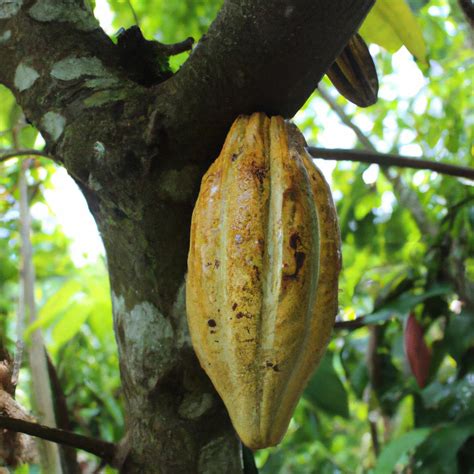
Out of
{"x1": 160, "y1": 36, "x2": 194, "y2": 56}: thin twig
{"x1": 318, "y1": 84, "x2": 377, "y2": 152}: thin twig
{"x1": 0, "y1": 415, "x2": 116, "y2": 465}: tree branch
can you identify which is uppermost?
{"x1": 318, "y1": 84, "x2": 377, "y2": 152}: thin twig

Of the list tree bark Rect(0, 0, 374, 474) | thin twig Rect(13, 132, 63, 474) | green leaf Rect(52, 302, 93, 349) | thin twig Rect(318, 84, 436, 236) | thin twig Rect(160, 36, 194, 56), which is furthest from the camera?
thin twig Rect(318, 84, 436, 236)

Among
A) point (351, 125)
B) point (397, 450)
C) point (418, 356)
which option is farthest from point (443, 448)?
point (351, 125)

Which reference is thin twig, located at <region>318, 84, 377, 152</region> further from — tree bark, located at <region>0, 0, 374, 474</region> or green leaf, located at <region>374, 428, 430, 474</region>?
tree bark, located at <region>0, 0, 374, 474</region>

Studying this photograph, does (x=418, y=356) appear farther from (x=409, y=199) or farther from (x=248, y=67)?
(x=248, y=67)

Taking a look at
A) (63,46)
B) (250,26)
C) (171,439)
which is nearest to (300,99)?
(250,26)

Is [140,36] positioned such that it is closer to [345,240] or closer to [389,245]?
[345,240]

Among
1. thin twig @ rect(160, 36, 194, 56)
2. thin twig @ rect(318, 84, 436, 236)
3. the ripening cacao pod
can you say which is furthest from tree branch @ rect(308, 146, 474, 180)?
thin twig @ rect(318, 84, 436, 236)

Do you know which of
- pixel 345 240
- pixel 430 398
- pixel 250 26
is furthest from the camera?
pixel 345 240
